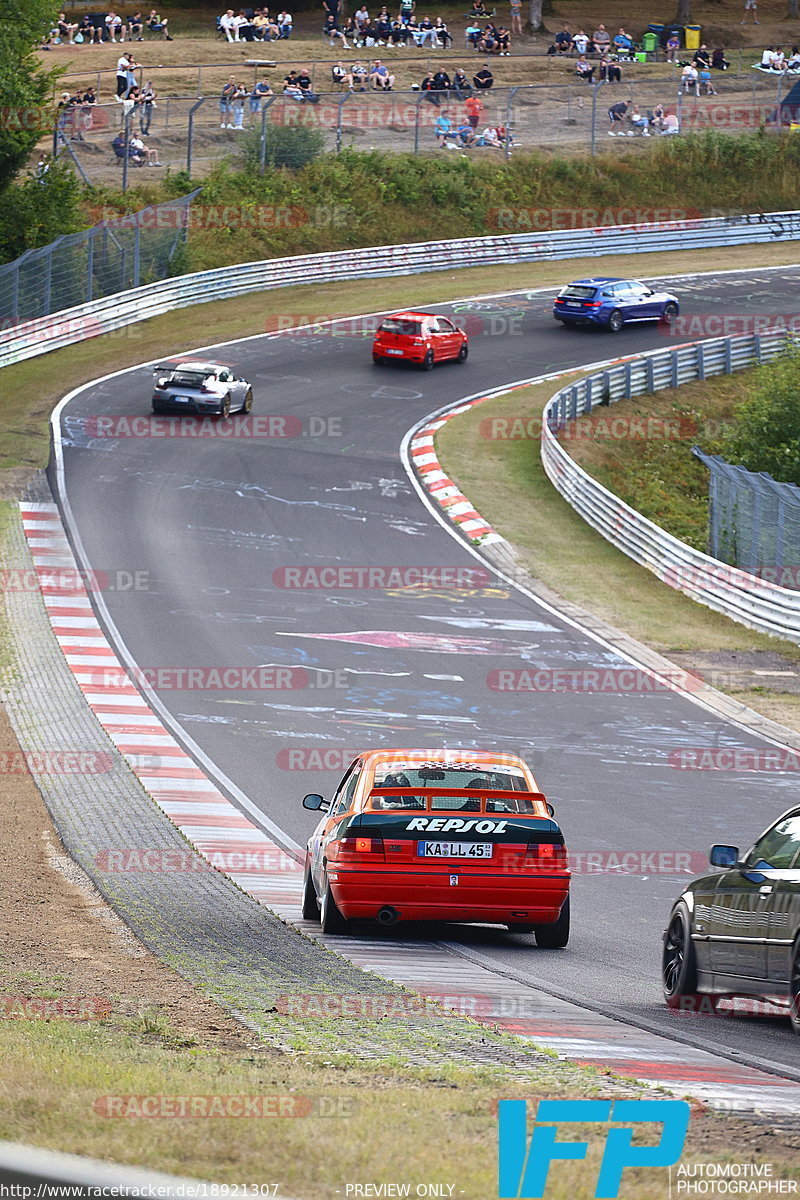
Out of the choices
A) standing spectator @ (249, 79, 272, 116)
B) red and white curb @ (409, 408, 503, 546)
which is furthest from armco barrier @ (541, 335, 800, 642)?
standing spectator @ (249, 79, 272, 116)

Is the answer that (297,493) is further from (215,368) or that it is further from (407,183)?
(407,183)

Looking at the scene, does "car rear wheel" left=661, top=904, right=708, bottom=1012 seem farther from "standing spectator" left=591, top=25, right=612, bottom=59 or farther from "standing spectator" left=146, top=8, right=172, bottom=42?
"standing spectator" left=146, top=8, right=172, bottom=42

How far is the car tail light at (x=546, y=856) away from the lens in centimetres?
1068

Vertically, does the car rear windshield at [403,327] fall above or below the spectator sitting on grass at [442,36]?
below

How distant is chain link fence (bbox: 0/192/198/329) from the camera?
4356 centimetres

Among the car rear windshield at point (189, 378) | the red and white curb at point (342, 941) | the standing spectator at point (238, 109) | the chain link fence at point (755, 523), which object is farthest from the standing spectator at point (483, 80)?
the red and white curb at point (342, 941)

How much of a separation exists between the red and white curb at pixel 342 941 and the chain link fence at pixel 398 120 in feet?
111

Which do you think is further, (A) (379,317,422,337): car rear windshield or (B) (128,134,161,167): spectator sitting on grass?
(B) (128,134,161,167): spectator sitting on grass

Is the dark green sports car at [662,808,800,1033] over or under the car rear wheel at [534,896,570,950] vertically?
over

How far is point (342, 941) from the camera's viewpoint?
35.5 feet

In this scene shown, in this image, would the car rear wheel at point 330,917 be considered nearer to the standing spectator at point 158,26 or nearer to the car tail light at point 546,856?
the car tail light at point 546,856

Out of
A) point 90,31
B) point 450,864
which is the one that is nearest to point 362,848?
point 450,864

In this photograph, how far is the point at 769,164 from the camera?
227 ft

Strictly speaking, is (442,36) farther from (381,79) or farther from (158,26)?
(158,26)
